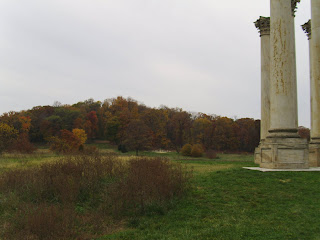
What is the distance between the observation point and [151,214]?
8422mm

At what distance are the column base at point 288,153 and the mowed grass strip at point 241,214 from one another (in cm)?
270

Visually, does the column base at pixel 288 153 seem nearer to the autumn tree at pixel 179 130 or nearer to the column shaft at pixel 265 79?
the column shaft at pixel 265 79

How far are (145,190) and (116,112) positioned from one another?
8077 cm

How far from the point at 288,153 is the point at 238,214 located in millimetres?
8539

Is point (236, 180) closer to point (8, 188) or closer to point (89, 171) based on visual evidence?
point (89, 171)

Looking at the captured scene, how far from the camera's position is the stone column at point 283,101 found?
15.5m

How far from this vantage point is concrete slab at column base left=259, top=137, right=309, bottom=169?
1542 centimetres

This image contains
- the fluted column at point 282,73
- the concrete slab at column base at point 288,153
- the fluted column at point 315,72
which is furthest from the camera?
the fluted column at point 315,72

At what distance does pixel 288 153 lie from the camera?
1554cm

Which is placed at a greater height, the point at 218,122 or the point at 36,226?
the point at 218,122

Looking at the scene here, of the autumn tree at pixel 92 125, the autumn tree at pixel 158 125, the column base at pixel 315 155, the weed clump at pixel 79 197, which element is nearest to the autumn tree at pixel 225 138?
the autumn tree at pixel 158 125

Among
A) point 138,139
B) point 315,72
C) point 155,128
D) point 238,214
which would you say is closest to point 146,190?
point 238,214

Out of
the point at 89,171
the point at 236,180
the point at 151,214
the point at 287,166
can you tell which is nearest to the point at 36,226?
the point at 151,214

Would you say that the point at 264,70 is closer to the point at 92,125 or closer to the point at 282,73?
the point at 282,73
